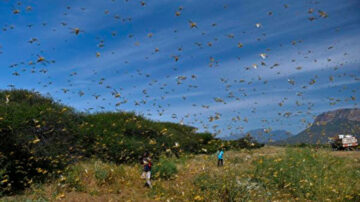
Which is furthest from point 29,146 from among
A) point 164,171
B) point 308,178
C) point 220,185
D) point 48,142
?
point 308,178

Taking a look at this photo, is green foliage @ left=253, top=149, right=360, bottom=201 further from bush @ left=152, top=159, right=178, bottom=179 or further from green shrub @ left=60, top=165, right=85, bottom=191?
green shrub @ left=60, top=165, right=85, bottom=191

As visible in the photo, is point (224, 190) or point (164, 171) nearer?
point (224, 190)

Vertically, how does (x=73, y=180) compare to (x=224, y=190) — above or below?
above

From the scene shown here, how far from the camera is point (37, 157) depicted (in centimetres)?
1472

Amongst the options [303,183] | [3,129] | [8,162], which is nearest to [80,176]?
[8,162]

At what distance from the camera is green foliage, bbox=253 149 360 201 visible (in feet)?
38.8

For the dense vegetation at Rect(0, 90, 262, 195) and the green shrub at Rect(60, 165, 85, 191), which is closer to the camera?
the green shrub at Rect(60, 165, 85, 191)

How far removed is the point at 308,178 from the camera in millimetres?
12961

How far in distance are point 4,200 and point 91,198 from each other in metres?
2.92

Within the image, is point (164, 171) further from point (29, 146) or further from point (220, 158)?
point (29, 146)

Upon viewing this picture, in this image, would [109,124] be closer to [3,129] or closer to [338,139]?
[3,129]

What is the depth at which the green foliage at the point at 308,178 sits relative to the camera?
11.8 m

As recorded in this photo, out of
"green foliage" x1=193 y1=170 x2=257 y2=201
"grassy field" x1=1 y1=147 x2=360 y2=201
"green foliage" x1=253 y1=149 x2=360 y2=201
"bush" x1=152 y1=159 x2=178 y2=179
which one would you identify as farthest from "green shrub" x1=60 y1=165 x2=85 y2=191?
"green foliage" x1=253 y1=149 x2=360 y2=201

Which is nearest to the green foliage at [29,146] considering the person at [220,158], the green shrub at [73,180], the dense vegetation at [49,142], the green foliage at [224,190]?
the dense vegetation at [49,142]
